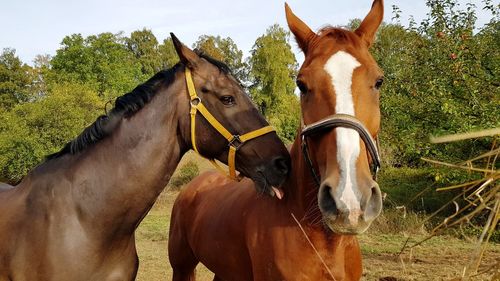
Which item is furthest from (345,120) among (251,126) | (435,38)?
(435,38)

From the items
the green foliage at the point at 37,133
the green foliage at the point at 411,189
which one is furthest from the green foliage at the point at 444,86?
the green foliage at the point at 37,133

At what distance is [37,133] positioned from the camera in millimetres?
24000

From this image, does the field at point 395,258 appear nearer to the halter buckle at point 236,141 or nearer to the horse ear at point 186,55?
the halter buckle at point 236,141

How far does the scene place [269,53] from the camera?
129 ft

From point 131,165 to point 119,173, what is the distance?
9 cm

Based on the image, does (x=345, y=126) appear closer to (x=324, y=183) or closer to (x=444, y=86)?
(x=324, y=183)

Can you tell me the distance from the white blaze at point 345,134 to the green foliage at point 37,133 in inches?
930

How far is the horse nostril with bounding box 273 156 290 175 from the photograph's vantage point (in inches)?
108

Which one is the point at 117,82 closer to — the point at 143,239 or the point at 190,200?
the point at 143,239

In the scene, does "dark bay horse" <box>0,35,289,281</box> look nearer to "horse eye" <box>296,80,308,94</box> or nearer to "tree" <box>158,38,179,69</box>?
"horse eye" <box>296,80,308,94</box>

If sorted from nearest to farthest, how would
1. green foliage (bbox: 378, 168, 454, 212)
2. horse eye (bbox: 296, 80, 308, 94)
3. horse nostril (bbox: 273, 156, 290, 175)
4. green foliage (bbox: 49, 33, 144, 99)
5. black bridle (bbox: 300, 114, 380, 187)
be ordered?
black bridle (bbox: 300, 114, 380, 187) < horse eye (bbox: 296, 80, 308, 94) < horse nostril (bbox: 273, 156, 290, 175) < green foliage (bbox: 378, 168, 454, 212) < green foliage (bbox: 49, 33, 144, 99)

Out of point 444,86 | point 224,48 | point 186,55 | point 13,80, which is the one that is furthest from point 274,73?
point 186,55

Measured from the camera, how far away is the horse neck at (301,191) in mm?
2469

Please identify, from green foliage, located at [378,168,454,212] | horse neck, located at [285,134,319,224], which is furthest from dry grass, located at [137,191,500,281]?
horse neck, located at [285,134,319,224]
